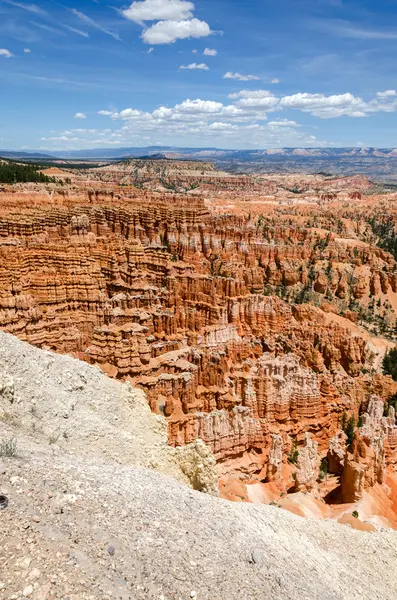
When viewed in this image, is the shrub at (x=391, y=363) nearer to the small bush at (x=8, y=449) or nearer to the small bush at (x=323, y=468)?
the small bush at (x=323, y=468)

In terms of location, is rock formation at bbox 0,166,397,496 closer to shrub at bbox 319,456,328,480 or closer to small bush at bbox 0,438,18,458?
shrub at bbox 319,456,328,480

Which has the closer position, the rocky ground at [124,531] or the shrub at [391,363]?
the rocky ground at [124,531]

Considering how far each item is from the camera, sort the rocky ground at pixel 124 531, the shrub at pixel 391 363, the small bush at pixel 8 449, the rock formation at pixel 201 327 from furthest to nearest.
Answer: the shrub at pixel 391 363 < the rock formation at pixel 201 327 < the small bush at pixel 8 449 < the rocky ground at pixel 124 531

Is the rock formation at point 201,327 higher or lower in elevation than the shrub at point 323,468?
higher

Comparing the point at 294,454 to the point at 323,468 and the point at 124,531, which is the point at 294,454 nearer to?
the point at 323,468

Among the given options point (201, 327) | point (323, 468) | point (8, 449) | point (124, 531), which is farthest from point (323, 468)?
point (8, 449)

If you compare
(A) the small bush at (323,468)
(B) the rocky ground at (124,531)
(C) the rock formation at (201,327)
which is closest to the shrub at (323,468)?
(A) the small bush at (323,468)

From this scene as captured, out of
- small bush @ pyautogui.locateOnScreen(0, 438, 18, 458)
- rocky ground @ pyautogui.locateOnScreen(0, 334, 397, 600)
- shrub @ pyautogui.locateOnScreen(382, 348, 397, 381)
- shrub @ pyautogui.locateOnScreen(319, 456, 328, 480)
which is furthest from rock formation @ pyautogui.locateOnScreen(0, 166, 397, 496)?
small bush @ pyautogui.locateOnScreen(0, 438, 18, 458)
